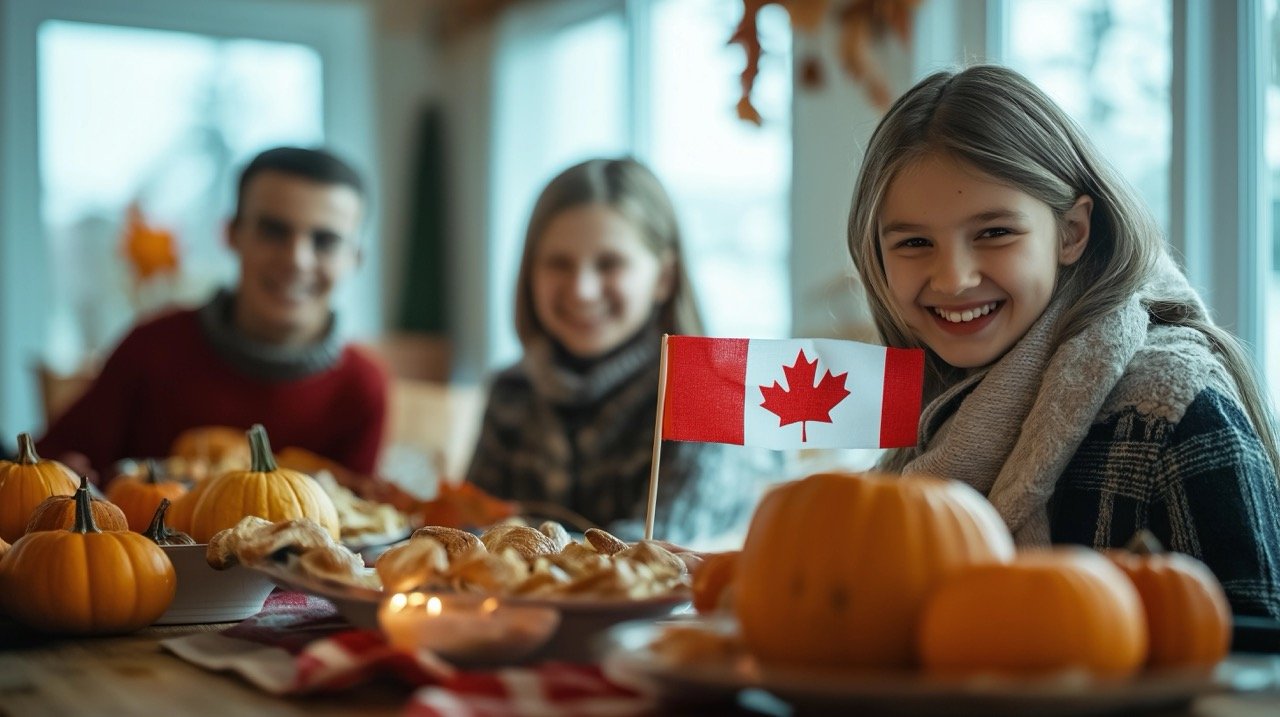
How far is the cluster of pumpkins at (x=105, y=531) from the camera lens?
1006 millimetres

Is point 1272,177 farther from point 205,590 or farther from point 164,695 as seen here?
point 164,695

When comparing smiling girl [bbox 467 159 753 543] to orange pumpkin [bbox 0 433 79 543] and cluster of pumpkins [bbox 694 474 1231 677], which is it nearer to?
orange pumpkin [bbox 0 433 79 543]

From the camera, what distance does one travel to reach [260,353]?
2.73m

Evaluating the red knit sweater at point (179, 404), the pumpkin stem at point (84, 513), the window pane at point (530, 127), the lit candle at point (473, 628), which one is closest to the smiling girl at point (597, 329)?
the red knit sweater at point (179, 404)

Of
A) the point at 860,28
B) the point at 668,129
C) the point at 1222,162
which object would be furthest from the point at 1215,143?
the point at 668,129

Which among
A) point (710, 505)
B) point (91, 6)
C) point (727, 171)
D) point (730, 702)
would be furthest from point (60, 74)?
point (730, 702)

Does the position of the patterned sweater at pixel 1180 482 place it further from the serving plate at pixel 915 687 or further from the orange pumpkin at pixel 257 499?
the orange pumpkin at pixel 257 499

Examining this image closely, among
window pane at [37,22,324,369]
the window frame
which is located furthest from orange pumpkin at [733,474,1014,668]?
window pane at [37,22,324,369]

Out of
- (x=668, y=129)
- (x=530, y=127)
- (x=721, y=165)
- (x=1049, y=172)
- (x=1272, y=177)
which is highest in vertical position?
(x=530, y=127)

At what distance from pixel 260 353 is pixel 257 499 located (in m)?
1.61

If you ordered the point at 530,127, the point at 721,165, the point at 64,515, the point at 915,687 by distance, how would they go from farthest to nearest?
the point at 530,127 → the point at 721,165 → the point at 64,515 → the point at 915,687

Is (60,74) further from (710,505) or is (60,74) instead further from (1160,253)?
(1160,253)

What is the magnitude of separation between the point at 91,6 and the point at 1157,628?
512 centimetres

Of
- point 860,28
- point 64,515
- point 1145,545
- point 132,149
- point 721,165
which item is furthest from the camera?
point 132,149
